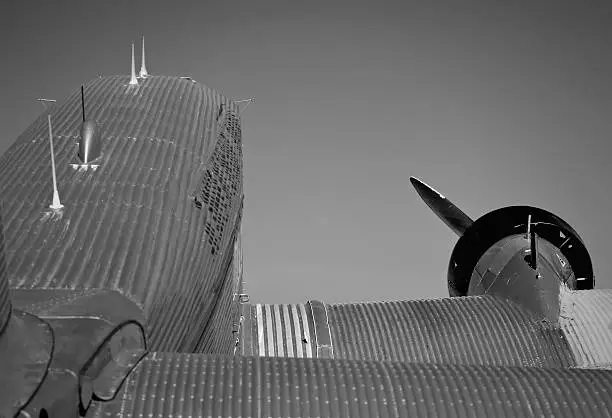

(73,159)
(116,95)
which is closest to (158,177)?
(73,159)

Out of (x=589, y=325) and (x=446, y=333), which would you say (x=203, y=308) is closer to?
(x=446, y=333)

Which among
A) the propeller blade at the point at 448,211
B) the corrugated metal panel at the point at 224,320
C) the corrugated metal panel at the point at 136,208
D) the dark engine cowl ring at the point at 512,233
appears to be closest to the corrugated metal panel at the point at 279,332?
the corrugated metal panel at the point at 224,320

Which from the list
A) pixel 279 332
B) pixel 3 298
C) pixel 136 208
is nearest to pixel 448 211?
pixel 279 332

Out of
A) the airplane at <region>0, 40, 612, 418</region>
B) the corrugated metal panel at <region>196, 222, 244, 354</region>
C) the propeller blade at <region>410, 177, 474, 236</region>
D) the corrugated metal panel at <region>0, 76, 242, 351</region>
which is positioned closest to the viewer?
the airplane at <region>0, 40, 612, 418</region>

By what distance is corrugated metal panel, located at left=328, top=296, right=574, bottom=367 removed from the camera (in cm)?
594

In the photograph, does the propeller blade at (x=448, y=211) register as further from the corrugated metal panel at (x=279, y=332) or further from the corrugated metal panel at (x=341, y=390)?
→ the corrugated metal panel at (x=341, y=390)

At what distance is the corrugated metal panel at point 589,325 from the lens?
19.5ft

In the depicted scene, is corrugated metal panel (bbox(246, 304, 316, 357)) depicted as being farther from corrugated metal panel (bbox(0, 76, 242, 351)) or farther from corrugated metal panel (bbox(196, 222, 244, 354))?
corrugated metal panel (bbox(0, 76, 242, 351))

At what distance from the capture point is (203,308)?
4859 mm

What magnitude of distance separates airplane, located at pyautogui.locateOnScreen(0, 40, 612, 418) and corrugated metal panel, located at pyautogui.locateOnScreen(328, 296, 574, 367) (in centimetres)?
1

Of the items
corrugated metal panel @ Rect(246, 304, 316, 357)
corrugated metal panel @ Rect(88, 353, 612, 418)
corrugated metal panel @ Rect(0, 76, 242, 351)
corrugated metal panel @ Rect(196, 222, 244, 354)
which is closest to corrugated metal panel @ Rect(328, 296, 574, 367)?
corrugated metal panel @ Rect(246, 304, 316, 357)

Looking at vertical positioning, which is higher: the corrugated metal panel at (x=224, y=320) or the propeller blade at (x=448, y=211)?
the propeller blade at (x=448, y=211)

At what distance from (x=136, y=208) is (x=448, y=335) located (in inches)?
98.9

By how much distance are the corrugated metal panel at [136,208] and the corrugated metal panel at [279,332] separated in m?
0.81
